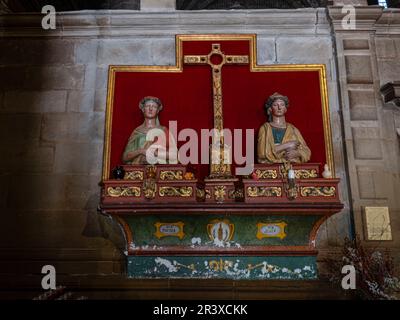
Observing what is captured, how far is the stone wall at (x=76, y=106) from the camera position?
6.08 metres

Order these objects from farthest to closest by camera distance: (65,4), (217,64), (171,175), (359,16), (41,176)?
(65,4) < (359,16) < (217,64) < (41,176) < (171,175)

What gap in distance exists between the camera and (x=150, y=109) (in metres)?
6.24

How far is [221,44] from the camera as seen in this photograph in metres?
6.98

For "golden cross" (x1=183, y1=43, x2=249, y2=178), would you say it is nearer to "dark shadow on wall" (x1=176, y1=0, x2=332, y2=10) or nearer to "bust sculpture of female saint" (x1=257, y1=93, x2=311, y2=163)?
"bust sculpture of female saint" (x1=257, y1=93, x2=311, y2=163)

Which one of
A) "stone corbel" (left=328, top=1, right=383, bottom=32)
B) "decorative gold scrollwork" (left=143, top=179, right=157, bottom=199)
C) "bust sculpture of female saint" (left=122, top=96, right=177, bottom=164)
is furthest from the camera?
"stone corbel" (left=328, top=1, right=383, bottom=32)

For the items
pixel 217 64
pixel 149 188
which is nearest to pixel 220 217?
pixel 149 188

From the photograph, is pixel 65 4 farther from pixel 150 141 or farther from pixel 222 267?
pixel 222 267

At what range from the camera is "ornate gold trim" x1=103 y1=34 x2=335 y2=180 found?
6.40m

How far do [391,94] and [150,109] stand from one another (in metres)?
3.43

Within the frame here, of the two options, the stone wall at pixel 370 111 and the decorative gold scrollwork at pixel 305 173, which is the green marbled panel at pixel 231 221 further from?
the stone wall at pixel 370 111

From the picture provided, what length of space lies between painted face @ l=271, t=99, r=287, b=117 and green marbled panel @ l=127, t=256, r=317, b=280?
1929 mm

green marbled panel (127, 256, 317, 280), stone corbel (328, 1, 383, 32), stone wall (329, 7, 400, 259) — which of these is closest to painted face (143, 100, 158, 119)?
green marbled panel (127, 256, 317, 280)

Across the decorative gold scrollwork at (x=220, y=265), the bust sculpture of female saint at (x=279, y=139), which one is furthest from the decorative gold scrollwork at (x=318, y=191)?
the decorative gold scrollwork at (x=220, y=265)

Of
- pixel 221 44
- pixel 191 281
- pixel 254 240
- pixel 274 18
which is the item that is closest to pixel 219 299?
pixel 191 281
